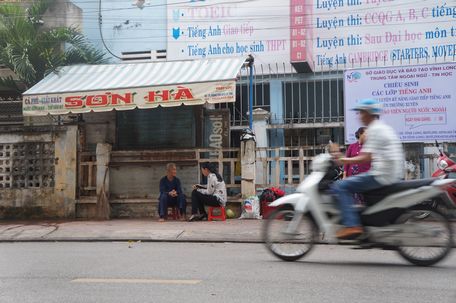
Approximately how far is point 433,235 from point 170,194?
6.38 meters

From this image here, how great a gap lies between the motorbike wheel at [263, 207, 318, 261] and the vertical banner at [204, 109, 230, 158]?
20.5 ft

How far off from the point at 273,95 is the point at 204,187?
19.9ft

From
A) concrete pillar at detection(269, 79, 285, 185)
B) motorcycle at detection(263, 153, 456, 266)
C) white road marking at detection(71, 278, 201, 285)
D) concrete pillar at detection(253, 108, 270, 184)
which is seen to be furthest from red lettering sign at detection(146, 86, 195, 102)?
white road marking at detection(71, 278, 201, 285)

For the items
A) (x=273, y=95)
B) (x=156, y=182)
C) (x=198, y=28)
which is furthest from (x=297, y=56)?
(x=156, y=182)

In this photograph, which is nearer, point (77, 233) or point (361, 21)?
point (77, 233)

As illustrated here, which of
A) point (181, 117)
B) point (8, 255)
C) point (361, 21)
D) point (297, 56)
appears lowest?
point (8, 255)

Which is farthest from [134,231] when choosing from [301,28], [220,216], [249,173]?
[301,28]

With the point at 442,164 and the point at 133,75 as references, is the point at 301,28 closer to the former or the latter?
the point at 133,75

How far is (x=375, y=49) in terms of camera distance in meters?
15.7

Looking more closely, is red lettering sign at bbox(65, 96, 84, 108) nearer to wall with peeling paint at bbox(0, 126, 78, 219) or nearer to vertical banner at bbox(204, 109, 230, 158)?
wall with peeling paint at bbox(0, 126, 78, 219)

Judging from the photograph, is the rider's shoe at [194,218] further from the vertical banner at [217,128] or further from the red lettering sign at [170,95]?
the red lettering sign at [170,95]

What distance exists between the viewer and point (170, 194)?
10898 millimetres

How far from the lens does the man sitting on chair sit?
1094 centimetres

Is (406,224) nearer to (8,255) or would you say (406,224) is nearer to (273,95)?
(8,255)
